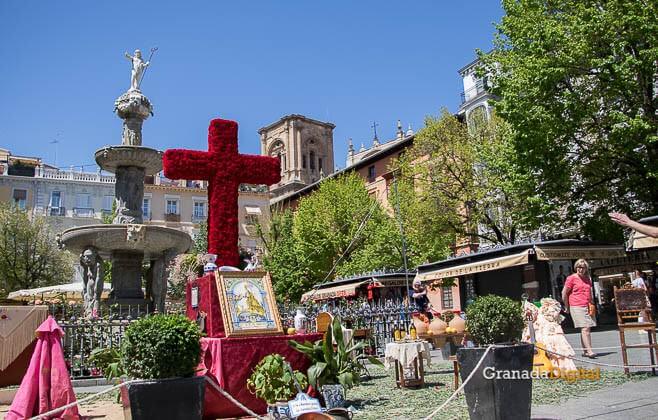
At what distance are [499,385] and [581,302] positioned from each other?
5.65 m

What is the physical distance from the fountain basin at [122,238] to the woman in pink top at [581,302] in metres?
9.04

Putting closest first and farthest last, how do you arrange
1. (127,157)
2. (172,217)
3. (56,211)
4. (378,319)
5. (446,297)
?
(378,319), (127,157), (446,297), (56,211), (172,217)

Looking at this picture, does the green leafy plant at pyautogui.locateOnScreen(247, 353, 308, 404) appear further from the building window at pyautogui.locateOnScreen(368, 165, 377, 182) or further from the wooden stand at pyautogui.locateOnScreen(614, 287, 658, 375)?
the building window at pyautogui.locateOnScreen(368, 165, 377, 182)

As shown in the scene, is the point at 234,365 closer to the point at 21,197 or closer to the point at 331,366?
the point at 331,366

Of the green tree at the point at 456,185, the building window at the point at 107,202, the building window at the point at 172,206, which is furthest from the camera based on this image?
the building window at the point at 172,206

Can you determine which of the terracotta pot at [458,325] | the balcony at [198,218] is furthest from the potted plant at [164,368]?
the balcony at [198,218]

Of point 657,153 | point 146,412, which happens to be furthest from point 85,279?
point 657,153

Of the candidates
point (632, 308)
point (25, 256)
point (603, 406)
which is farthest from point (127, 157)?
point (25, 256)

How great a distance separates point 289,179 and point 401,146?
3481cm

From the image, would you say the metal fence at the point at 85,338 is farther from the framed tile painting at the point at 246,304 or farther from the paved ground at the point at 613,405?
the paved ground at the point at 613,405

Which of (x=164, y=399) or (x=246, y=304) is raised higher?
(x=246, y=304)

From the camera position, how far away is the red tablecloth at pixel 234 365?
6.10 meters

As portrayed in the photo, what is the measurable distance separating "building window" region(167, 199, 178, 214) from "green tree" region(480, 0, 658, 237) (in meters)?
37.9

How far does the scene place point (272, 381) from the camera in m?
6.17
